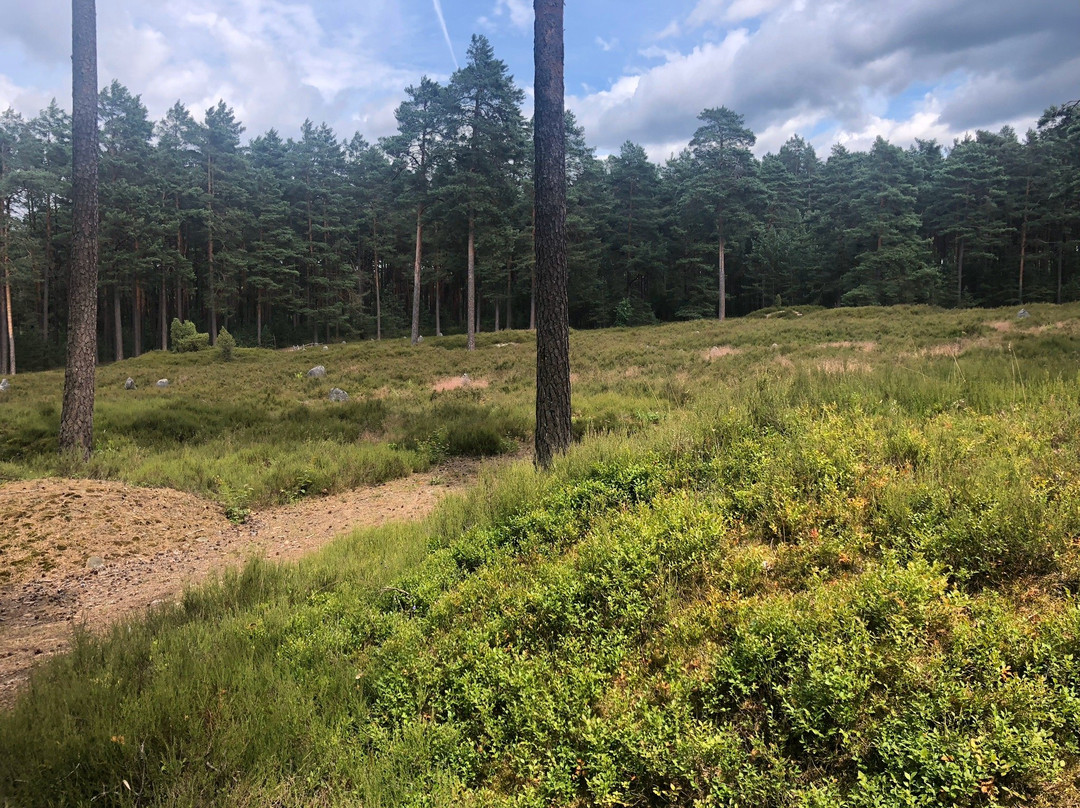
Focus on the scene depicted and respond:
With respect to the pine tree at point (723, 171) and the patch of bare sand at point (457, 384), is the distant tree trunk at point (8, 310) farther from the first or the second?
the pine tree at point (723, 171)

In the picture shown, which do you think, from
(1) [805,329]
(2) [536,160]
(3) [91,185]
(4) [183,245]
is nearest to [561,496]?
(2) [536,160]

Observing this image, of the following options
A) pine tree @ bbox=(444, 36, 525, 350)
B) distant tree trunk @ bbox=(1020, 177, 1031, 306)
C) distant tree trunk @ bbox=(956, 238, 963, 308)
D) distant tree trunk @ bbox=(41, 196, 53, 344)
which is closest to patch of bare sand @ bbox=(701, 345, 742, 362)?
pine tree @ bbox=(444, 36, 525, 350)

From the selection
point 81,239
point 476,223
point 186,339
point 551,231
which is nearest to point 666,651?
point 551,231

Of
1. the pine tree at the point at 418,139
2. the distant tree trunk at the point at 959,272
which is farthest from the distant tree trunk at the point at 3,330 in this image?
the distant tree trunk at the point at 959,272

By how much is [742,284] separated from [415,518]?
5768 cm

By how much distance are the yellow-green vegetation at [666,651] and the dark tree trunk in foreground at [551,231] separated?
184 centimetres

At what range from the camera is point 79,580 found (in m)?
5.68

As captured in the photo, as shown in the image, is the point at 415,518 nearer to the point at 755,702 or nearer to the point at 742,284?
the point at 755,702

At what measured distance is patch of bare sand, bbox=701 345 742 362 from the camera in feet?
67.0

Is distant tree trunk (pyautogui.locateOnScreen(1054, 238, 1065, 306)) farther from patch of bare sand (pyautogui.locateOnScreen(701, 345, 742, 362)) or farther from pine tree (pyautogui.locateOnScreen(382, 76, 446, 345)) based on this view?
pine tree (pyautogui.locateOnScreen(382, 76, 446, 345))

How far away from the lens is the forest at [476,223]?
110 feet

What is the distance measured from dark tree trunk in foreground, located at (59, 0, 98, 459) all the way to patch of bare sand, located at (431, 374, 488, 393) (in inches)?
370

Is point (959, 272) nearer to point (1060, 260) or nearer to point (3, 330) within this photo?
point (1060, 260)

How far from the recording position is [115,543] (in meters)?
6.34
